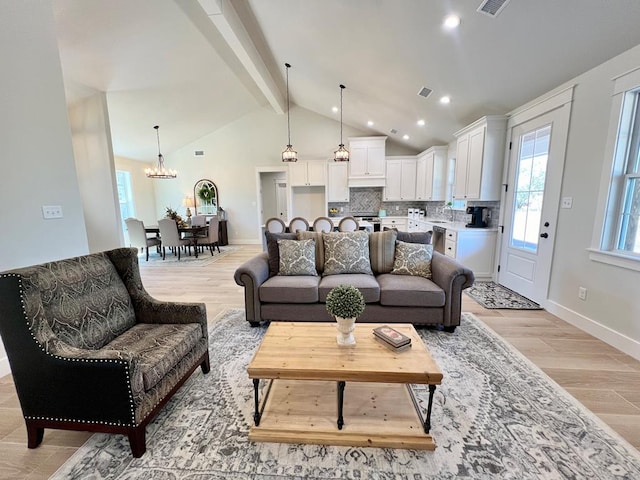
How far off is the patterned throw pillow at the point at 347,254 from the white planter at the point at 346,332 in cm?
137

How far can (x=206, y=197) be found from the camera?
26.0 feet

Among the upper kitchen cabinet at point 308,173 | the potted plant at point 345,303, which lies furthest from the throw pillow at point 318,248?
the upper kitchen cabinet at point 308,173

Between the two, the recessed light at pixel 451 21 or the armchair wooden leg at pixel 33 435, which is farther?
the recessed light at pixel 451 21

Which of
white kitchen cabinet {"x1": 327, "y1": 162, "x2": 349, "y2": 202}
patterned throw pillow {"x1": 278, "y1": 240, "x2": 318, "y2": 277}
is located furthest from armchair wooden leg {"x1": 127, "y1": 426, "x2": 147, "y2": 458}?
white kitchen cabinet {"x1": 327, "y1": 162, "x2": 349, "y2": 202}

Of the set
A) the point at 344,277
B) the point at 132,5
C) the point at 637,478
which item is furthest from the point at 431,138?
the point at 637,478

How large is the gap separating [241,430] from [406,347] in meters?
1.08

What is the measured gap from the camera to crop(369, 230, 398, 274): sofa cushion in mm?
3125

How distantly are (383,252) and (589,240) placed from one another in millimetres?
1952

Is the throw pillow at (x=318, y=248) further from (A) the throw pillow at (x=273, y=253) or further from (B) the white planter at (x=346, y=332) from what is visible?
(B) the white planter at (x=346, y=332)

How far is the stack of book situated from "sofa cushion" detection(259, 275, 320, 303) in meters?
1.01

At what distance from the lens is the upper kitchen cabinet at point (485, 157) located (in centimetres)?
387

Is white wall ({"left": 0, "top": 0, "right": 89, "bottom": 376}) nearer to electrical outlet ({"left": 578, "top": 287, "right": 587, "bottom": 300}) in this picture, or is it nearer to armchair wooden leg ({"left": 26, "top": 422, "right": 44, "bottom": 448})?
armchair wooden leg ({"left": 26, "top": 422, "right": 44, "bottom": 448})

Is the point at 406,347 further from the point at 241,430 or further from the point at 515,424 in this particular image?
the point at 241,430

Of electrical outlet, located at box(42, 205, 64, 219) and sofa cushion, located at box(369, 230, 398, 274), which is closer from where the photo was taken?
electrical outlet, located at box(42, 205, 64, 219)
